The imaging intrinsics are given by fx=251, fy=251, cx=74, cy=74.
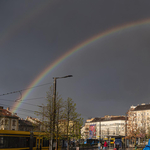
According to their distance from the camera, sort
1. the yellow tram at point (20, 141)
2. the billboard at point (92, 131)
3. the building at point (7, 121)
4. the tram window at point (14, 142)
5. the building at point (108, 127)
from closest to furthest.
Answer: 1. the tram window at point (14, 142)
2. the yellow tram at point (20, 141)
3. the building at point (7, 121)
4. the building at point (108, 127)
5. the billboard at point (92, 131)

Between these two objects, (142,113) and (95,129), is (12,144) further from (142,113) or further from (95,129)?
(95,129)

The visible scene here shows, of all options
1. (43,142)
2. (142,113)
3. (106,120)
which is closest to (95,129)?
(106,120)

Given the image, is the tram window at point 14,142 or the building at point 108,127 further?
the building at point 108,127

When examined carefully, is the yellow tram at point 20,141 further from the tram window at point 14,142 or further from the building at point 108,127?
the building at point 108,127

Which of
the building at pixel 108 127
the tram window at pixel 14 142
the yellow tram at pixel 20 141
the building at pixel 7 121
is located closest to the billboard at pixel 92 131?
the building at pixel 108 127

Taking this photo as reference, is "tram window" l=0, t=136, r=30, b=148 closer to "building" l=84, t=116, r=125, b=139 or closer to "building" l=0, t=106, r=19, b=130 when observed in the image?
"building" l=0, t=106, r=19, b=130

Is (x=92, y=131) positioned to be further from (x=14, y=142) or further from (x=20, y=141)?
(x=14, y=142)

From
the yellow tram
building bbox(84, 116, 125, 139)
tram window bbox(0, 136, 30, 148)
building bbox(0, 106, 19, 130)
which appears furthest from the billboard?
tram window bbox(0, 136, 30, 148)

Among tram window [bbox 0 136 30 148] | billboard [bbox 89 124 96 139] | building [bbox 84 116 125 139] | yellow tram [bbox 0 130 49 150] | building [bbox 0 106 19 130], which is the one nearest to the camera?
tram window [bbox 0 136 30 148]

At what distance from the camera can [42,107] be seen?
32812 mm

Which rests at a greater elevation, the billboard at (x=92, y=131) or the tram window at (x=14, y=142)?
the tram window at (x=14, y=142)

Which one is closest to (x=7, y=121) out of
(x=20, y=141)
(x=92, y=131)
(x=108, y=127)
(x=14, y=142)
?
(x=20, y=141)

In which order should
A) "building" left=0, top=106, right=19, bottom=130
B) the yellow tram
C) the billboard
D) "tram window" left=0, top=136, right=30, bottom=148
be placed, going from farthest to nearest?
the billboard, "building" left=0, top=106, right=19, bottom=130, the yellow tram, "tram window" left=0, top=136, right=30, bottom=148

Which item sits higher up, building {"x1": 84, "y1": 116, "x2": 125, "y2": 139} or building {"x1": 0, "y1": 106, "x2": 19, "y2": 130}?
building {"x1": 0, "y1": 106, "x2": 19, "y2": 130}
